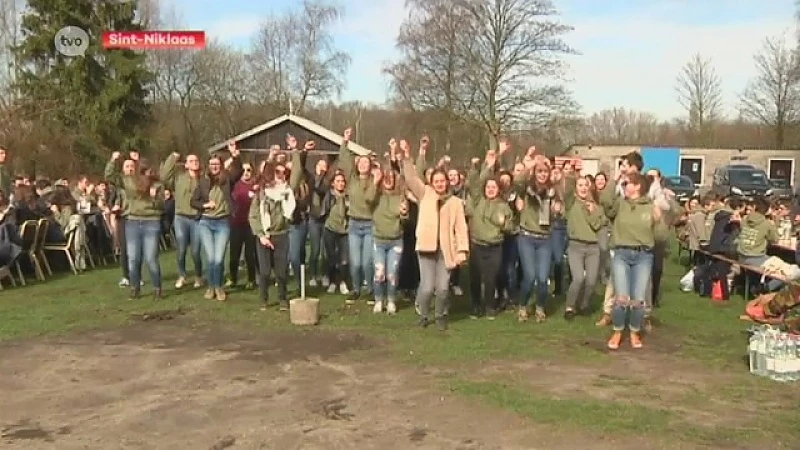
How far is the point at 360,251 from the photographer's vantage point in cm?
1127

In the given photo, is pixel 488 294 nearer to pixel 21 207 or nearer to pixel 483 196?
pixel 483 196

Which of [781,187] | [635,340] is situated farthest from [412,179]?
[781,187]

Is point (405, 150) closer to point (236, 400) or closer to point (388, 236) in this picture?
point (388, 236)

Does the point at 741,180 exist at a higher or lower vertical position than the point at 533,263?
higher

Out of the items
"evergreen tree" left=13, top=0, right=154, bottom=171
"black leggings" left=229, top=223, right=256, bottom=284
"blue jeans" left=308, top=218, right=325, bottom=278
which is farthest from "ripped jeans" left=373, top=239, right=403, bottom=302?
"evergreen tree" left=13, top=0, right=154, bottom=171

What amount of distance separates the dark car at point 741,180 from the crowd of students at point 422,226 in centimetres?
2758

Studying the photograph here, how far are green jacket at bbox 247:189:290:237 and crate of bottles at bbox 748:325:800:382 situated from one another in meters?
5.49

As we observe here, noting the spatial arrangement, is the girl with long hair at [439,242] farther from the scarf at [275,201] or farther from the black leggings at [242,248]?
the black leggings at [242,248]

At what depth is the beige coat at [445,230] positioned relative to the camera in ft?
31.6

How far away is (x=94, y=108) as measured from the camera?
35938 mm

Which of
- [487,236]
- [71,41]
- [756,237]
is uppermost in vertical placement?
[71,41]

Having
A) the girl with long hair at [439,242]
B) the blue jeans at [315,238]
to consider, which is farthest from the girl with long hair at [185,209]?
the girl with long hair at [439,242]

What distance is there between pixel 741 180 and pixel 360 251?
102 ft

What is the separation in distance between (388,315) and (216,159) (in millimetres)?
3127
